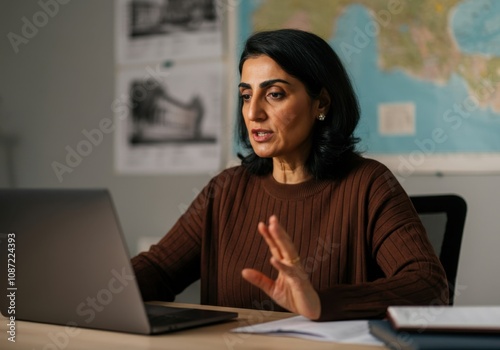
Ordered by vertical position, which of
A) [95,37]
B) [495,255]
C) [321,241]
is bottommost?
[495,255]

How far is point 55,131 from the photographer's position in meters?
3.40

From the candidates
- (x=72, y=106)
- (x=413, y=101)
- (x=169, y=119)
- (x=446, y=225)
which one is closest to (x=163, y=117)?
(x=169, y=119)

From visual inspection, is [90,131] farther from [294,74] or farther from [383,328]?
A: [383,328]

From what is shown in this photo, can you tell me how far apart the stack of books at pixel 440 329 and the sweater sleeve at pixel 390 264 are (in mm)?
181

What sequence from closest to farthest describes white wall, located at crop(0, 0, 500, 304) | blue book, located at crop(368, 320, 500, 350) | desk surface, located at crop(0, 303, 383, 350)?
blue book, located at crop(368, 320, 500, 350), desk surface, located at crop(0, 303, 383, 350), white wall, located at crop(0, 0, 500, 304)

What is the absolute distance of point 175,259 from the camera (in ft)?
6.08

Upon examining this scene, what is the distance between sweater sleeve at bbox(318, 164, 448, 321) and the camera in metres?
1.28

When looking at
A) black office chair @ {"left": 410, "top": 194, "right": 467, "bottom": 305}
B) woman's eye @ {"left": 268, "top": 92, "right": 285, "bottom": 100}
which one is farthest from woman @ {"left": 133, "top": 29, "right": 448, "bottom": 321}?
black office chair @ {"left": 410, "top": 194, "right": 467, "bottom": 305}

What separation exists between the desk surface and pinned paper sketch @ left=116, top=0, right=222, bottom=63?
195 centimetres

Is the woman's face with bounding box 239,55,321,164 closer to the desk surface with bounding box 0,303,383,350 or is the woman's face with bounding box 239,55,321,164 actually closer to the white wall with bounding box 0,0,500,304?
the desk surface with bounding box 0,303,383,350

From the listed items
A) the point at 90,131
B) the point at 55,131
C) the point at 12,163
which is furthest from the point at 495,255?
the point at 12,163

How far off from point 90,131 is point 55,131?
0.23m

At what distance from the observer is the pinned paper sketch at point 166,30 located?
2.99 m

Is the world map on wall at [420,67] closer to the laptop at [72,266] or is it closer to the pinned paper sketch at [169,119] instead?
the pinned paper sketch at [169,119]
